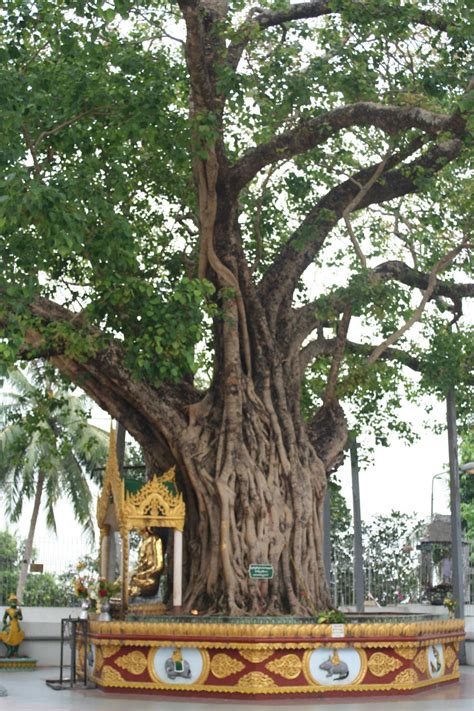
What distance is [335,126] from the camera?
12.1 meters

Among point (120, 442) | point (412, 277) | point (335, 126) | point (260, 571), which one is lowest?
point (260, 571)

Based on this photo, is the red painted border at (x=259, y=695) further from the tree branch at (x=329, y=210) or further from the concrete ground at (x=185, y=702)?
the tree branch at (x=329, y=210)

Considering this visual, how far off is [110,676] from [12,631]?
3.82m

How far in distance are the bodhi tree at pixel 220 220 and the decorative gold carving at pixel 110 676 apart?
1.33m

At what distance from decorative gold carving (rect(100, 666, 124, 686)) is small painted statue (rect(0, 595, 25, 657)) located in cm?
370

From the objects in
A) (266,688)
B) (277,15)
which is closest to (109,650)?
(266,688)

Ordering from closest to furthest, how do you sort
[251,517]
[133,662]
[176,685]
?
[176,685], [133,662], [251,517]

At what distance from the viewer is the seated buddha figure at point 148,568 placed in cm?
1298

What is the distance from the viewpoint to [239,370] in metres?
12.5

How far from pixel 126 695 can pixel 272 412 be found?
358 cm

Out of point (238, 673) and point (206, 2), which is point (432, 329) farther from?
point (238, 673)

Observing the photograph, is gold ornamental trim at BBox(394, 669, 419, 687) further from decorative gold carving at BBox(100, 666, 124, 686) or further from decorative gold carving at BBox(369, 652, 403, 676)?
decorative gold carving at BBox(100, 666, 124, 686)

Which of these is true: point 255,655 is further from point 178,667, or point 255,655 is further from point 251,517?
point 251,517

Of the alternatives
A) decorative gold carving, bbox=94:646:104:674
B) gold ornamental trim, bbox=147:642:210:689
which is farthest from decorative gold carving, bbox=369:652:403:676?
decorative gold carving, bbox=94:646:104:674
